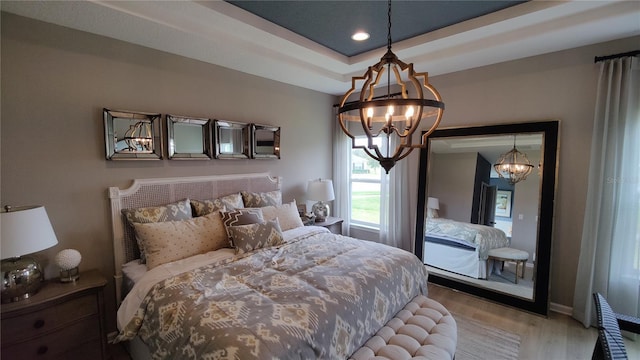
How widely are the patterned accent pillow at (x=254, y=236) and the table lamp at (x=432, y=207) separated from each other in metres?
2.02

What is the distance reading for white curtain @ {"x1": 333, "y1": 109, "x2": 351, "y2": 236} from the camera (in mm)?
4469

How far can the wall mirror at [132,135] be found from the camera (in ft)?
7.89

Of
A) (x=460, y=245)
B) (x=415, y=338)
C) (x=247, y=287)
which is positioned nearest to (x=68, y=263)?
(x=247, y=287)

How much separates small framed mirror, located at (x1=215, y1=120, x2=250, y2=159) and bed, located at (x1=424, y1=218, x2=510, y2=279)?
2.51 metres

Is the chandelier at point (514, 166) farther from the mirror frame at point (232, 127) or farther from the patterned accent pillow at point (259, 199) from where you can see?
the mirror frame at point (232, 127)

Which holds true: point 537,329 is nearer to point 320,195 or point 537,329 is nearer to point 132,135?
point 320,195

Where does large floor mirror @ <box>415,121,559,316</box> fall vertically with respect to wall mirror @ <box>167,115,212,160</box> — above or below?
below

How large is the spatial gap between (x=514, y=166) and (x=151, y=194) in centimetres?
369

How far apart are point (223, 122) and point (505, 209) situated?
10.7 ft

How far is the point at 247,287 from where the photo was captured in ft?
6.03

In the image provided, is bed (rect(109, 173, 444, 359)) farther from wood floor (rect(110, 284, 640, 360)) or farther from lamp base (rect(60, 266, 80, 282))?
wood floor (rect(110, 284, 640, 360))

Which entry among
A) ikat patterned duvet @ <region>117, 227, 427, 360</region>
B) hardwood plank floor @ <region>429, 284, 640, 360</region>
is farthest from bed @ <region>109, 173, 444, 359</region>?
hardwood plank floor @ <region>429, 284, 640, 360</region>

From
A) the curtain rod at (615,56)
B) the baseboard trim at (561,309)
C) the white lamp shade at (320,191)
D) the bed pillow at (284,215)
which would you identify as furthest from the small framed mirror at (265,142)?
the baseboard trim at (561,309)

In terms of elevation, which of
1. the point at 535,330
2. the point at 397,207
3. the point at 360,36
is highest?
the point at 360,36
